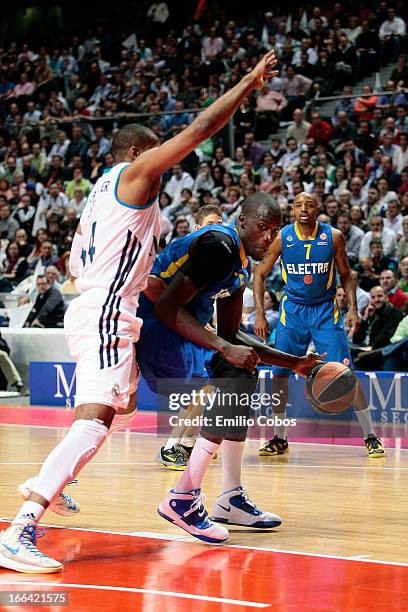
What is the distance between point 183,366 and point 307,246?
427cm

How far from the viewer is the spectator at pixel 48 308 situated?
49.5 ft

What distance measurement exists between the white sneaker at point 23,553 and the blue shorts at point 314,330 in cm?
476

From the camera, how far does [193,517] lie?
17.1ft

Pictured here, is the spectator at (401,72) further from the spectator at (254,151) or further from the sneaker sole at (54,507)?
the sneaker sole at (54,507)

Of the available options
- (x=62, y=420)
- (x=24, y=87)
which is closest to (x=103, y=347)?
(x=62, y=420)

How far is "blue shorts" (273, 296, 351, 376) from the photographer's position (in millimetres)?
8938

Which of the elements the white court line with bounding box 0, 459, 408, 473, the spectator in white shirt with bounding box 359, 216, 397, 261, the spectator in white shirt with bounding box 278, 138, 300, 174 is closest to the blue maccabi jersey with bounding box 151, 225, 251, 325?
the white court line with bounding box 0, 459, 408, 473

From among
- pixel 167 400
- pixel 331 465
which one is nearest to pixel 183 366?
pixel 331 465

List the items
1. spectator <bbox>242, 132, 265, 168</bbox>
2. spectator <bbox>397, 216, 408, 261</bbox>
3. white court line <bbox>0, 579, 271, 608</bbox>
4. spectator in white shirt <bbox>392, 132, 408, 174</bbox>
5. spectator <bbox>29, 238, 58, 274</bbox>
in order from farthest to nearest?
spectator <bbox>242, 132, 265, 168</bbox> < spectator <bbox>29, 238, 58, 274</bbox> < spectator in white shirt <bbox>392, 132, 408, 174</bbox> < spectator <bbox>397, 216, 408, 261</bbox> < white court line <bbox>0, 579, 271, 608</bbox>

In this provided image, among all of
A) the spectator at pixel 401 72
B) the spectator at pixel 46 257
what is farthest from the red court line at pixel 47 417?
the spectator at pixel 401 72

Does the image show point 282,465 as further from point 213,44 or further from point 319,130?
point 213,44

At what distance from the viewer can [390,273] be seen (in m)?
12.2

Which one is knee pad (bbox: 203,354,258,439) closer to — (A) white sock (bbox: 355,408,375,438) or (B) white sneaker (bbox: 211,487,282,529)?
(B) white sneaker (bbox: 211,487,282,529)

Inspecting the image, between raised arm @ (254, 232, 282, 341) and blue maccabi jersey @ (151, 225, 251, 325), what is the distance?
379 cm
